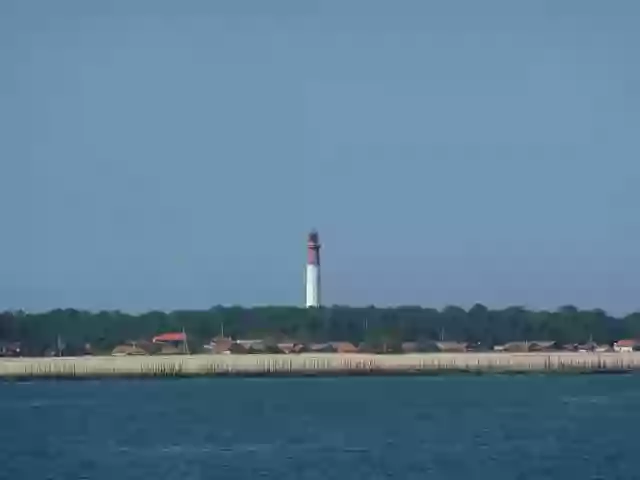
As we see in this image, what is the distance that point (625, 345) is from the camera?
181m

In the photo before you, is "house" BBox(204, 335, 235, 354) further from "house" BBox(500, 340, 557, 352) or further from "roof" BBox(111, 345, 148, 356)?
"house" BBox(500, 340, 557, 352)

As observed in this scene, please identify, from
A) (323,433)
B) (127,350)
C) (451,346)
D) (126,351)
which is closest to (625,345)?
(451,346)

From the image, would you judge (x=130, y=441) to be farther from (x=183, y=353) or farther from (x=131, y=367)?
(x=183, y=353)

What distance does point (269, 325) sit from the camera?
17838cm

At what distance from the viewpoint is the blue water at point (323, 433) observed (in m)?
54.5

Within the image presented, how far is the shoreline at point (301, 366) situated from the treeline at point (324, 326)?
16702 millimetres

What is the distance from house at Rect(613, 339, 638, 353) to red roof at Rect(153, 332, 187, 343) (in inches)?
1727

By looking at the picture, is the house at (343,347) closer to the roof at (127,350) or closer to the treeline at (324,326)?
the treeline at (324,326)

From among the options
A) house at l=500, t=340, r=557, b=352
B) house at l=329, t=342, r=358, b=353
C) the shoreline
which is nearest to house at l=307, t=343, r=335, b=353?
house at l=329, t=342, r=358, b=353

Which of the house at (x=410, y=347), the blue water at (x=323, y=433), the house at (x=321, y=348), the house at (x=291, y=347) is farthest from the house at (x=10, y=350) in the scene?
the blue water at (x=323, y=433)

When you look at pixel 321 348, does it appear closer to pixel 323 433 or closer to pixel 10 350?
pixel 10 350

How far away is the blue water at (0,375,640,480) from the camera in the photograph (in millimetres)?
54531

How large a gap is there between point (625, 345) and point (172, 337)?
154 ft

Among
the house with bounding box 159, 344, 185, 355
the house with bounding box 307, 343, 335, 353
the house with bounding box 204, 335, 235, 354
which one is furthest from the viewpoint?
the house with bounding box 307, 343, 335, 353
